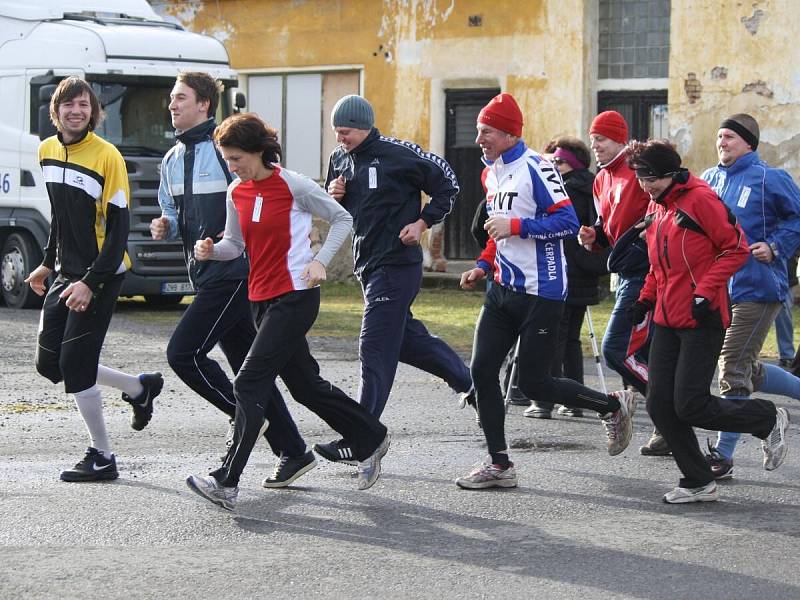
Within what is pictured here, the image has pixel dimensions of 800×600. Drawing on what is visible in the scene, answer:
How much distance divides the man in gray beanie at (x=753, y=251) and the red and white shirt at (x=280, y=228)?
2245 millimetres

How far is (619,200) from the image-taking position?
28.2 ft

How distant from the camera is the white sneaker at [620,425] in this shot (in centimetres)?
787

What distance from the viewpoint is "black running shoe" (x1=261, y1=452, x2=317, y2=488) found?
7332 millimetres

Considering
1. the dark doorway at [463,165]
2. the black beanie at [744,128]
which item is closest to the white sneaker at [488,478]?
the black beanie at [744,128]

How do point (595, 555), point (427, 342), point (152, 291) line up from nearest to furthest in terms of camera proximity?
1. point (595, 555)
2. point (427, 342)
3. point (152, 291)

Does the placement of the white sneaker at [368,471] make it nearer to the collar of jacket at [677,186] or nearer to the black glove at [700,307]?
the black glove at [700,307]

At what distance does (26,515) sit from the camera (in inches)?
262

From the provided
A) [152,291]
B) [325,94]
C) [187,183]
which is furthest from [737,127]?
[325,94]

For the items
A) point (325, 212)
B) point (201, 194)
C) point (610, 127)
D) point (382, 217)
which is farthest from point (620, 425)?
point (201, 194)

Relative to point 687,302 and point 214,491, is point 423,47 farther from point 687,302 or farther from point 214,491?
point 214,491

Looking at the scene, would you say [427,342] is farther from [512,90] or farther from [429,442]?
[512,90]

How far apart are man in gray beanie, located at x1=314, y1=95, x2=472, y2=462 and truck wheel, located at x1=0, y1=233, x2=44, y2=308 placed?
34.8 feet

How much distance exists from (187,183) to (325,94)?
1717 cm

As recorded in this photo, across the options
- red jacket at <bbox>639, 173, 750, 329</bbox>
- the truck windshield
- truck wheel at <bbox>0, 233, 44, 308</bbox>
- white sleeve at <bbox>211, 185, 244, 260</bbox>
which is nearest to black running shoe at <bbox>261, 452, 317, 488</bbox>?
white sleeve at <bbox>211, 185, 244, 260</bbox>
